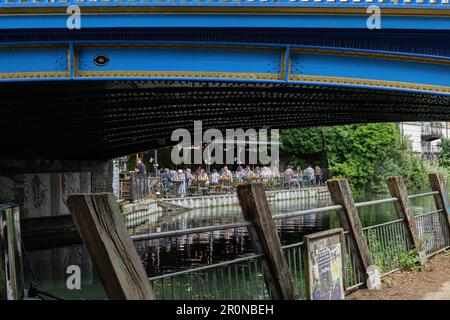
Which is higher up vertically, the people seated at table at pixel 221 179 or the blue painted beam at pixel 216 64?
the blue painted beam at pixel 216 64

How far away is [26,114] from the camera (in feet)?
60.8

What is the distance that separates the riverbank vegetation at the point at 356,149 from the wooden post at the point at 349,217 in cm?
4799

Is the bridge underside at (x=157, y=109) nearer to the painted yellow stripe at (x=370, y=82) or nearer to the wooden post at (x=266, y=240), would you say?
the painted yellow stripe at (x=370, y=82)

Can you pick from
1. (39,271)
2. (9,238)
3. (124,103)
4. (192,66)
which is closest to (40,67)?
(192,66)

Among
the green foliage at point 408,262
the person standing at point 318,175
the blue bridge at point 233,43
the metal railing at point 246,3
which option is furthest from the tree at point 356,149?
the green foliage at point 408,262

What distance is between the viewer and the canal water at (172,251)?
15800 mm

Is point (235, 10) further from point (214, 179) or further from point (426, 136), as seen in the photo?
point (426, 136)

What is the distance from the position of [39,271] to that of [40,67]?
7.16 metres

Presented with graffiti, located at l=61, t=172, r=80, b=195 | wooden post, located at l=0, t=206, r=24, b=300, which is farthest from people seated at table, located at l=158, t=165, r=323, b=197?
wooden post, located at l=0, t=206, r=24, b=300

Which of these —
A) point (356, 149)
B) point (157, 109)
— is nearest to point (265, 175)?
point (356, 149)

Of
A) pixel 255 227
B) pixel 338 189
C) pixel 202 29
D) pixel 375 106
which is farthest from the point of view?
pixel 375 106

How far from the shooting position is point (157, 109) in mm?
20000

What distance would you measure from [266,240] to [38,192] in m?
22.3
